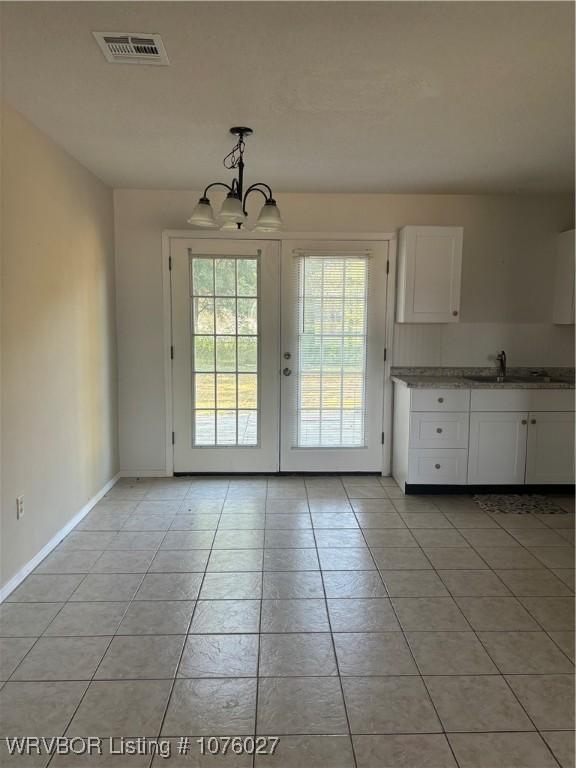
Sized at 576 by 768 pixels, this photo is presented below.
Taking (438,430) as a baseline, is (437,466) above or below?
below

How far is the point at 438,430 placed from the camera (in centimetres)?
379

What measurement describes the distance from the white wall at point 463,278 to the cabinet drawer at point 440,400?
0.56 metres

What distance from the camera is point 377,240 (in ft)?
13.5

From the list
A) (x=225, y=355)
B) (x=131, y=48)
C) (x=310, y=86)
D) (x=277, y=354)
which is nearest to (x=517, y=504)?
(x=277, y=354)

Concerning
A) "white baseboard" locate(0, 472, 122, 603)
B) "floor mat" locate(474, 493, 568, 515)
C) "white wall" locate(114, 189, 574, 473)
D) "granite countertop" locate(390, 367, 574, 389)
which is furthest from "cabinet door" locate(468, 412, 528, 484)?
"white baseboard" locate(0, 472, 122, 603)

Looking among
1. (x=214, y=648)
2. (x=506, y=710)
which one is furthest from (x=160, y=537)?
(x=506, y=710)

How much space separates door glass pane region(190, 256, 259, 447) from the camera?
4117 mm

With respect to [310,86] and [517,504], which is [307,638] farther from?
[310,86]

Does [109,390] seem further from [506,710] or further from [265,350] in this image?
[506,710]

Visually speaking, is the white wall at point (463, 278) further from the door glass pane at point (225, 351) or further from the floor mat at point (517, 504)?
the floor mat at point (517, 504)

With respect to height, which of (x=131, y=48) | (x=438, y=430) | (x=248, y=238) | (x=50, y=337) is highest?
(x=131, y=48)

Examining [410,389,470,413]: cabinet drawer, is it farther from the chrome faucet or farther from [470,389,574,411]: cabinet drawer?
the chrome faucet

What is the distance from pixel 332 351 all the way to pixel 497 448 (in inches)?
59.3

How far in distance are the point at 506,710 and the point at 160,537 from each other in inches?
82.2
